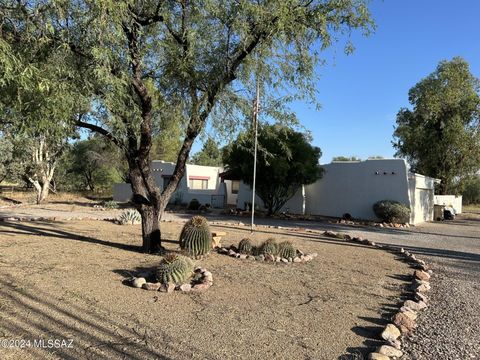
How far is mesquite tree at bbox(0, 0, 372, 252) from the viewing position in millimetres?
6215

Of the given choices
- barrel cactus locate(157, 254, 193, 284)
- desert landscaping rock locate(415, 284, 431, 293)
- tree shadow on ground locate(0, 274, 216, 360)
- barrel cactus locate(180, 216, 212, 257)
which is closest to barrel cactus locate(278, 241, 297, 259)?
barrel cactus locate(180, 216, 212, 257)

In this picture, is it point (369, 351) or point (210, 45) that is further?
point (210, 45)

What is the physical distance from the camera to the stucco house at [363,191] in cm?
2078

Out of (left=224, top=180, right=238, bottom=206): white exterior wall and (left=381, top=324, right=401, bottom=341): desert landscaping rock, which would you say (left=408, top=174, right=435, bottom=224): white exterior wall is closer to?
(left=224, top=180, right=238, bottom=206): white exterior wall

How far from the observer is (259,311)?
5.42 metres

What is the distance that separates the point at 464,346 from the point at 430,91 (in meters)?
27.7

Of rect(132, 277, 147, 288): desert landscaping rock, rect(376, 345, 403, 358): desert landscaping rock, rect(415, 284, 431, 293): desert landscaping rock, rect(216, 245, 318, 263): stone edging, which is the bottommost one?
rect(376, 345, 403, 358): desert landscaping rock

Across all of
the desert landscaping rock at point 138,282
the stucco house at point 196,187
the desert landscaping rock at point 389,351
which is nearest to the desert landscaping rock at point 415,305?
the desert landscaping rock at point 389,351

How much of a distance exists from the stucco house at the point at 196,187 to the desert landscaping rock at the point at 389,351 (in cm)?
2484

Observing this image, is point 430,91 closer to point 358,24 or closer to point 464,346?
point 358,24

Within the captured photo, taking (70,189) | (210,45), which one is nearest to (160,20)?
(210,45)

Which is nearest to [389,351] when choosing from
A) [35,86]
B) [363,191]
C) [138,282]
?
[138,282]

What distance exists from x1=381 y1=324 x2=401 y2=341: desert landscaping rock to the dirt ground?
0.50ft

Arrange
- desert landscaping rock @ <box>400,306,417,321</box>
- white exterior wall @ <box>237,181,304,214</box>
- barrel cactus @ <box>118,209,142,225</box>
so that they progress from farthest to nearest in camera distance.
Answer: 1. white exterior wall @ <box>237,181,304,214</box>
2. barrel cactus @ <box>118,209,142,225</box>
3. desert landscaping rock @ <box>400,306,417,321</box>
